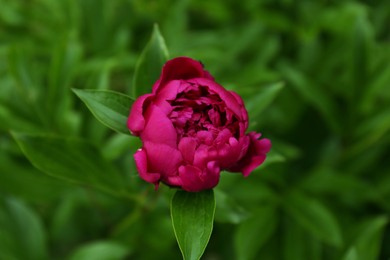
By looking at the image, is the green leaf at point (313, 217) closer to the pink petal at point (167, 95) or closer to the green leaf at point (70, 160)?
the green leaf at point (70, 160)

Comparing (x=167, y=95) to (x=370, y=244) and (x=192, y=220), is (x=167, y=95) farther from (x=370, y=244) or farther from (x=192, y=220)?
(x=370, y=244)

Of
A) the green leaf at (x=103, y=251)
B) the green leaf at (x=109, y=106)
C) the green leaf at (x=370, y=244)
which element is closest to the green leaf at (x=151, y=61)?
the green leaf at (x=109, y=106)

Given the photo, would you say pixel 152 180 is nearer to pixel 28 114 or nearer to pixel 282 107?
pixel 28 114

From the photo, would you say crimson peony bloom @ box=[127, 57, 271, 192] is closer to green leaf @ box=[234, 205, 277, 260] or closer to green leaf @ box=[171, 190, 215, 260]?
green leaf @ box=[171, 190, 215, 260]

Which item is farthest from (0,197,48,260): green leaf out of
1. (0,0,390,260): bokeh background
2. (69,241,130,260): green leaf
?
(69,241,130,260): green leaf

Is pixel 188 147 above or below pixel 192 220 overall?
above

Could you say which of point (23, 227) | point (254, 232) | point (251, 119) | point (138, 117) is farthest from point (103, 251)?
point (138, 117)
